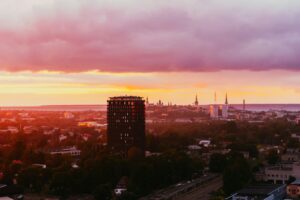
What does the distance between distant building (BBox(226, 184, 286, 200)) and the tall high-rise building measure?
1896 centimetres

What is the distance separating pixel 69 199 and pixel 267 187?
1063 cm

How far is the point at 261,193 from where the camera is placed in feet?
85.6

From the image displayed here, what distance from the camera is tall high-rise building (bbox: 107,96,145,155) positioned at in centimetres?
4631

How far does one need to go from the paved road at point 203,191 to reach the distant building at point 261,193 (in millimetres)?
2584

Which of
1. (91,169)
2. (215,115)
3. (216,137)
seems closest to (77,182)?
(91,169)

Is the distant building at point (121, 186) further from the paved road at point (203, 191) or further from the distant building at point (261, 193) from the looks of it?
the distant building at point (261, 193)

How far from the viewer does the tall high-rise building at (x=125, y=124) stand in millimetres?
46312

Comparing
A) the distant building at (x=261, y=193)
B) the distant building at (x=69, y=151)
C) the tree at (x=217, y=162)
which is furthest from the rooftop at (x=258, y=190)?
the distant building at (x=69, y=151)

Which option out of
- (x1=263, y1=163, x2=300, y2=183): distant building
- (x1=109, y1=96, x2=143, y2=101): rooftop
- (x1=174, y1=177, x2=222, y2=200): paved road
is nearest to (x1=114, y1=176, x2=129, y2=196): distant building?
(x1=174, y1=177, x2=222, y2=200): paved road

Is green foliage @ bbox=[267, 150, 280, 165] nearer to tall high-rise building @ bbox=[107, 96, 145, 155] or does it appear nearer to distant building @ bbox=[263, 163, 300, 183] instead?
distant building @ bbox=[263, 163, 300, 183]

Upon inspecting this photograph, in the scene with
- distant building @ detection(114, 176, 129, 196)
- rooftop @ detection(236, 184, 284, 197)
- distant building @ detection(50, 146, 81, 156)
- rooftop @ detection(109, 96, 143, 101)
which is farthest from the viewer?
distant building @ detection(50, 146, 81, 156)

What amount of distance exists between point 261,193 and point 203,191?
5.14 m

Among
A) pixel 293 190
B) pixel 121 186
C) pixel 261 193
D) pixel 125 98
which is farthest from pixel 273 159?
pixel 121 186

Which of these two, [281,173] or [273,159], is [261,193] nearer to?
[281,173]
